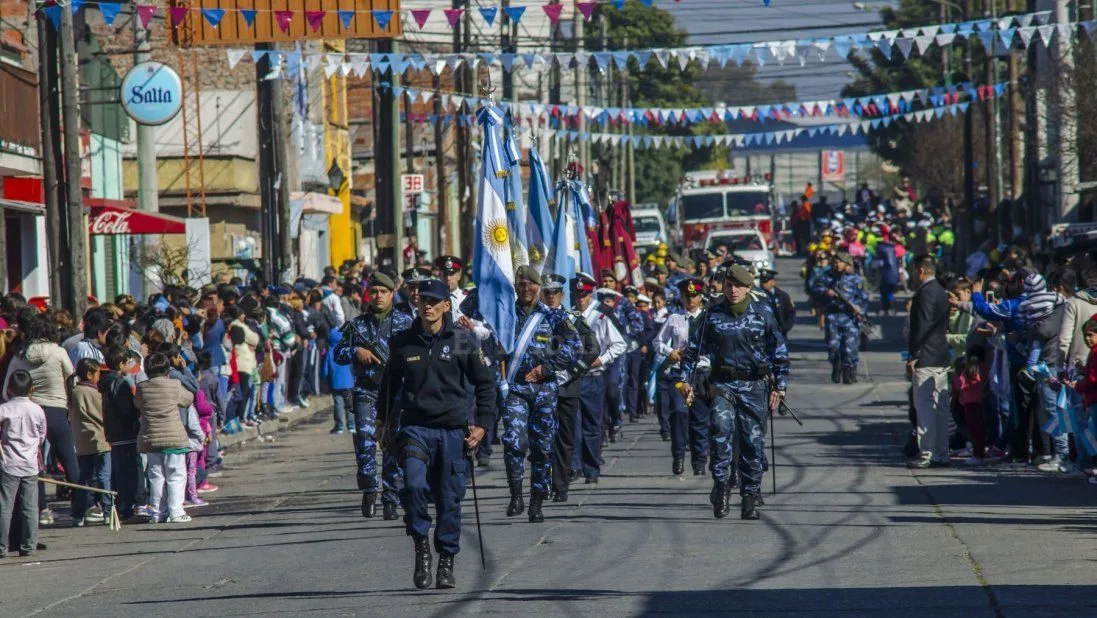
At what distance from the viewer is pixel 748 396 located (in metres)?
12.5

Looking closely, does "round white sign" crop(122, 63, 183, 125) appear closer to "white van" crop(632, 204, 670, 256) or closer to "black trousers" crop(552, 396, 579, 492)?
"black trousers" crop(552, 396, 579, 492)

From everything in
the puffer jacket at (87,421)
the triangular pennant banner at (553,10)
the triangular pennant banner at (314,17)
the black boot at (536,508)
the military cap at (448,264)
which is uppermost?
the triangular pennant banner at (314,17)

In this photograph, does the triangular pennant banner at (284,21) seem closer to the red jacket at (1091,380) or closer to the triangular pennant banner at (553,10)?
the triangular pennant banner at (553,10)

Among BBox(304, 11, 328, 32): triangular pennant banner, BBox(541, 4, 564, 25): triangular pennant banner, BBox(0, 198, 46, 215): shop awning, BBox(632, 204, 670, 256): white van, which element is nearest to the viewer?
BBox(541, 4, 564, 25): triangular pennant banner

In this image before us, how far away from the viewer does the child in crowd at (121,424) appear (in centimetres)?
1403

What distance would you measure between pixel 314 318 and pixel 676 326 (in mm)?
7042

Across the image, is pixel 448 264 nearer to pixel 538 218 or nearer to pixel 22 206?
pixel 538 218

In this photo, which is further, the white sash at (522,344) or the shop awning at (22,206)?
the shop awning at (22,206)

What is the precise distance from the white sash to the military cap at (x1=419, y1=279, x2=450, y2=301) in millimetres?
3152

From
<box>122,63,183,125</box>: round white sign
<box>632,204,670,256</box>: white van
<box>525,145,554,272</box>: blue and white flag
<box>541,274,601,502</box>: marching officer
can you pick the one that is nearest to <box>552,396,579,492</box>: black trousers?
<box>541,274,601,502</box>: marching officer

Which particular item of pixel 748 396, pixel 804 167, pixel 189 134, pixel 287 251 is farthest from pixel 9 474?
pixel 804 167

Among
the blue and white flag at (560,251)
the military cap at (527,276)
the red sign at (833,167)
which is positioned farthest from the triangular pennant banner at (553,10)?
the red sign at (833,167)

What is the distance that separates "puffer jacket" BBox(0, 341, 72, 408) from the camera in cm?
1374

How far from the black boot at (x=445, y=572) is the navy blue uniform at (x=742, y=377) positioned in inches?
125
